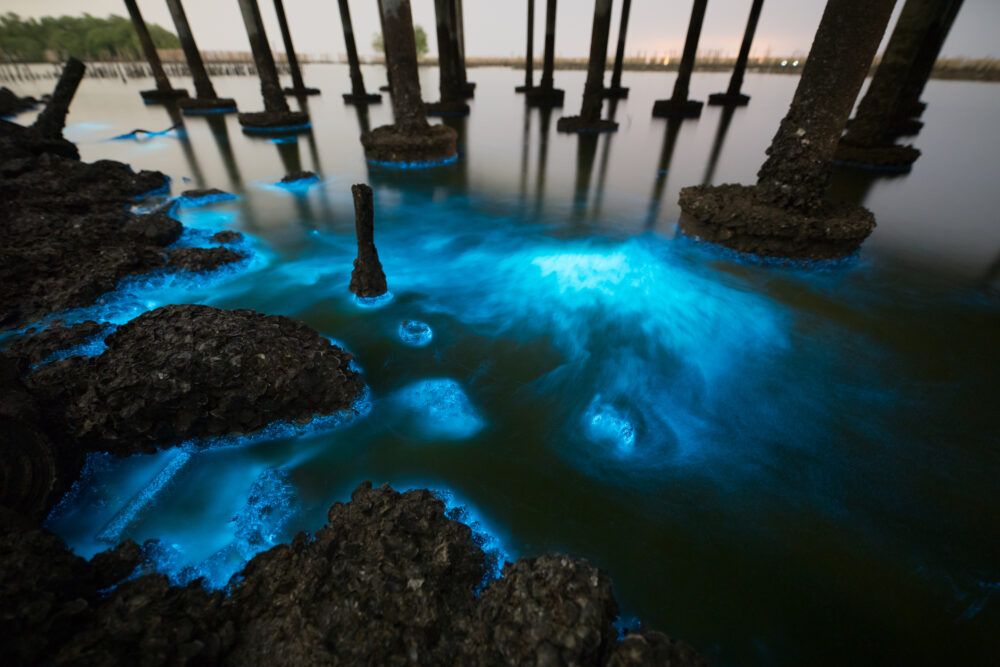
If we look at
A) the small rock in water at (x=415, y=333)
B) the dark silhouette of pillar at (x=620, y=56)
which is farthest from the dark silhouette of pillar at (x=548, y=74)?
the small rock in water at (x=415, y=333)

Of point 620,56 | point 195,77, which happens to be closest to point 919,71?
point 620,56

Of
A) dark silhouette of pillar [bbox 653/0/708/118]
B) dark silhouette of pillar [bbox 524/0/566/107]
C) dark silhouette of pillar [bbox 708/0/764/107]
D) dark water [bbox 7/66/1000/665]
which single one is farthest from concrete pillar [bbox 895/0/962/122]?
dark silhouette of pillar [bbox 524/0/566/107]

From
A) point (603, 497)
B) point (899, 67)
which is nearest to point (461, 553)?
point (603, 497)

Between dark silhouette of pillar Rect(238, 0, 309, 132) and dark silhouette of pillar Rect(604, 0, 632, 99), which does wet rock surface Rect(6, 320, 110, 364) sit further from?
dark silhouette of pillar Rect(604, 0, 632, 99)

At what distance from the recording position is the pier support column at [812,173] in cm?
547

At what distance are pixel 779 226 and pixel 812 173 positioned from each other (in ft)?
2.82

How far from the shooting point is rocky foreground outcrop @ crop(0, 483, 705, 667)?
5.74 feet

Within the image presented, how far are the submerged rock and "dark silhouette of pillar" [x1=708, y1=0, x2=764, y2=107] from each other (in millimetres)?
23317

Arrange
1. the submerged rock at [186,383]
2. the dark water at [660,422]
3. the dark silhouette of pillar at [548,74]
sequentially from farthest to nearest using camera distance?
the dark silhouette of pillar at [548,74] < the submerged rock at [186,383] < the dark water at [660,422]

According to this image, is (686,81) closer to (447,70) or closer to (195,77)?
(447,70)

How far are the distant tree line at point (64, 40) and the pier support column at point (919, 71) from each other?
57.2 m

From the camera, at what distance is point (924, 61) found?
13.2m

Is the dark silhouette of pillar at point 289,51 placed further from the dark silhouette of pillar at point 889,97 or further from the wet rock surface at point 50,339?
the dark silhouette of pillar at point 889,97

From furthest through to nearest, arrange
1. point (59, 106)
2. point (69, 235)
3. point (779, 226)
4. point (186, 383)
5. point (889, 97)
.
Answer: point (889, 97) < point (59, 106) < point (779, 226) < point (69, 235) < point (186, 383)
